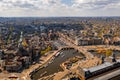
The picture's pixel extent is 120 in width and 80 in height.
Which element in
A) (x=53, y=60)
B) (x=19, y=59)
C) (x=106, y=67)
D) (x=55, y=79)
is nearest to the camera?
(x=55, y=79)

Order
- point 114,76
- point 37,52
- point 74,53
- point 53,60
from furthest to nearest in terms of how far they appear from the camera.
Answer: point 74,53, point 37,52, point 53,60, point 114,76

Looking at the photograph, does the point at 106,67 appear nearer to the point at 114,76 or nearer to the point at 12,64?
the point at 114,76

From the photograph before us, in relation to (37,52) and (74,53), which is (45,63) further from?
(74,53)

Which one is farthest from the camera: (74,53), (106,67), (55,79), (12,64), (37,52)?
(74,53)

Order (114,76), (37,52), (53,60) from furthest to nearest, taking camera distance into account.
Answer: (37,52)
(53,60)
(114,76)

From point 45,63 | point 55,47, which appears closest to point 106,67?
point 45,63

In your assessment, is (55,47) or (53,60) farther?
(55,47)

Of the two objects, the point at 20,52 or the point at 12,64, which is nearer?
the point at 12,64

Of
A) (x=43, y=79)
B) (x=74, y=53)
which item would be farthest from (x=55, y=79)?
(x=74, y=53)
